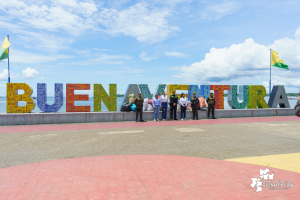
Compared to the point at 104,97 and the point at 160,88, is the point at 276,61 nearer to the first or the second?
the point at 160,88

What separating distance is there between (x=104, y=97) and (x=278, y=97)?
14832 mm

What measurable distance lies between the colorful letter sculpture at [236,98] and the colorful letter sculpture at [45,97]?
12.9 meters

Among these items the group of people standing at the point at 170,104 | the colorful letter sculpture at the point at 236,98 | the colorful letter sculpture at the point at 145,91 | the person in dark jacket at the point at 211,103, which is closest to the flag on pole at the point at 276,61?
the colorful letter sculpture at the point at 236,98

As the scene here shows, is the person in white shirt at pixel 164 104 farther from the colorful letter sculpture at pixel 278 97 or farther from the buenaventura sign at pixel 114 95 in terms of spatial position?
the colorful letter sculpture at pixel 278 97

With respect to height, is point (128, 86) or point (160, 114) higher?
point (128, 86)

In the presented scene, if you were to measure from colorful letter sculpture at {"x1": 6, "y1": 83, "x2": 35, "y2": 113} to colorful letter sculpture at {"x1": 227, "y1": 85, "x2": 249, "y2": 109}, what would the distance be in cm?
1471

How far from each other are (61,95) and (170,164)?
454 inches

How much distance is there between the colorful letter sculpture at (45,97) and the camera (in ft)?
47.4

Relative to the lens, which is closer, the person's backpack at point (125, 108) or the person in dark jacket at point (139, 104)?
the person in dark jacket at point (139, 104)

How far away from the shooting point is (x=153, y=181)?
14.3 feet

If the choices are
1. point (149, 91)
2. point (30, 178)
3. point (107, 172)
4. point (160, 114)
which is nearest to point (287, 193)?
point (107, 172)

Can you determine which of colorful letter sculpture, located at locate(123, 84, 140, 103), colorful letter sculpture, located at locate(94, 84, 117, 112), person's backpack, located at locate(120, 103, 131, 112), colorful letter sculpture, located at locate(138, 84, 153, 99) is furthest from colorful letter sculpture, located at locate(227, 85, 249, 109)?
colorful letter sculpture, located at locate(94, 84, 117, 112)

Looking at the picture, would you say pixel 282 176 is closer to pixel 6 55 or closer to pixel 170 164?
pixel 170 164

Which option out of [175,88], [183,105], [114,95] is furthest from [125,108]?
[175,88]
